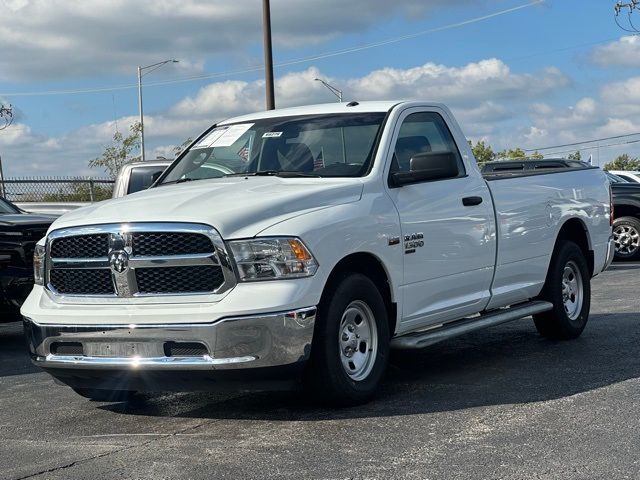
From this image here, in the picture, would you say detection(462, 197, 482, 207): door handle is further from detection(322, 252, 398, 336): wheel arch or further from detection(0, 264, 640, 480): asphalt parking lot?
detection(0, 264, 640, 480): asphalt parking lot

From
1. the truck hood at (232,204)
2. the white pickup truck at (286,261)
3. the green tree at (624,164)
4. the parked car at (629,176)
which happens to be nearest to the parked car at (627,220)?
the parked car at (629,176)

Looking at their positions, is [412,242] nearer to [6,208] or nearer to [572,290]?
[572,290]

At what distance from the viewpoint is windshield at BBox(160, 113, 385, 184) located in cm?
680

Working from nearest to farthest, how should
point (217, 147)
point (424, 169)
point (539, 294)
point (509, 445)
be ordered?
1. point (509, 445)
2. point (424, 169)
3. point (217, 147)
4. point (539, 294)

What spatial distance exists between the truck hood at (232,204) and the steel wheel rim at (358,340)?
26.9 inches

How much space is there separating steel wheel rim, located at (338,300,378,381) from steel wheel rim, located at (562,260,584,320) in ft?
9.91

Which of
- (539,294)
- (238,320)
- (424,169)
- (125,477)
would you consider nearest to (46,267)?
(238,320)

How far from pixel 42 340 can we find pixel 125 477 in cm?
157

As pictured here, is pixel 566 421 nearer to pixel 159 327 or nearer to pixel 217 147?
Answer: pixel 159 327

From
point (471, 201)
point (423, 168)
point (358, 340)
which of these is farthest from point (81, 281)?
point (471, 201)

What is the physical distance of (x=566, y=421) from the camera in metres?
5.55

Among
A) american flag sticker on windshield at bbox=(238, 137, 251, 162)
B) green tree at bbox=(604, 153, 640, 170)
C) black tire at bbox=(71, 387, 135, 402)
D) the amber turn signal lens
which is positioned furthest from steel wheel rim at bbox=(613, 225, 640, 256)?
green tree at bbox=(604, 153, 640, 170)

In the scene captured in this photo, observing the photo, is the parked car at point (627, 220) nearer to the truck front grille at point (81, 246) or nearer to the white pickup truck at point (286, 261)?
the white pickup truck at point (286, 261)

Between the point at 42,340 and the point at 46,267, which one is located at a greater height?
the point at 46,267
